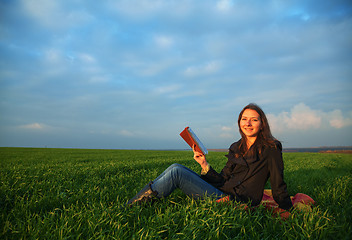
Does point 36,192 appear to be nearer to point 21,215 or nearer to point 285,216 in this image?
point 21,215

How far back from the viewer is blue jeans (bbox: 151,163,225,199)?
3.48 meters

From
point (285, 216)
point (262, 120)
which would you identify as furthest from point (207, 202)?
point (262, 120)

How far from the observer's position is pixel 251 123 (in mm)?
3666

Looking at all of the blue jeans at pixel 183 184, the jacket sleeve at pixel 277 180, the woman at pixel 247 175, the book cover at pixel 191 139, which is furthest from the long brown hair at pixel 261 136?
the blue jeans at pixel 183 184

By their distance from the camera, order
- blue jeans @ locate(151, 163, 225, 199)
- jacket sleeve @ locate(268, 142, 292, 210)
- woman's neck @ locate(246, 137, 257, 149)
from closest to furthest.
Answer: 1. jacket sleeve @ locate(268, 142, 292, 210)
2. blue jeans @ locate(151, 163, 225, 199)
3. woman's neck @ locate(246, 137, 257, 149)

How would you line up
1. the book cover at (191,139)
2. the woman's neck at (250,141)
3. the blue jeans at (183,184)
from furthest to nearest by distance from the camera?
the woman's neck at (250,141) → the blue jeans at (183,184) → the book cover at (191,139)

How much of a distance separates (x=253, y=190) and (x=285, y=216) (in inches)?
24.3

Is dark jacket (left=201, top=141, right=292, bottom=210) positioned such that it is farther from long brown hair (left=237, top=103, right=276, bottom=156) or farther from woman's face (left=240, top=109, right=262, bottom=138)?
woman's face (left=240, top=109, right=262, bottom=138)

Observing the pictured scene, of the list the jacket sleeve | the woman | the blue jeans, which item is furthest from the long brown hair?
the blue jeans

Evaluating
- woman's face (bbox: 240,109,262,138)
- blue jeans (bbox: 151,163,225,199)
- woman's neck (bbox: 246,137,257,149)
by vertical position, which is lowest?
blue jeans (bbox: 151,163,225,199)

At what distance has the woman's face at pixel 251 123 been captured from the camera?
365 cm

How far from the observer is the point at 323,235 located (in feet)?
8.55

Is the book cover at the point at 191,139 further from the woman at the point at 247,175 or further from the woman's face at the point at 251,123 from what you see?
the woman's face at the point at 251,123

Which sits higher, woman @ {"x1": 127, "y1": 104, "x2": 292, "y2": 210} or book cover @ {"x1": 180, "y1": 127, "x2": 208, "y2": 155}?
book cover @ {"x1": 180, "y1": 127, "x2": 208, "y2": 155}
